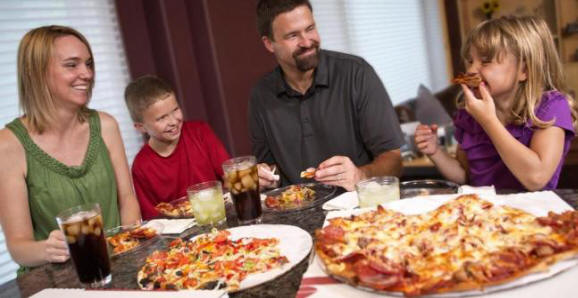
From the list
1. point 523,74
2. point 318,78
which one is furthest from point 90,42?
point 523,74

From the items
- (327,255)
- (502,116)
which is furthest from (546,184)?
(327,255)

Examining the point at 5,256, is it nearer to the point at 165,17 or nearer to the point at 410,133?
the point at 165,17

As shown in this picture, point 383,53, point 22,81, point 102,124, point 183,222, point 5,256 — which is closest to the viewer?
point 183,222

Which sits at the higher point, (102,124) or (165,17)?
(165,17)

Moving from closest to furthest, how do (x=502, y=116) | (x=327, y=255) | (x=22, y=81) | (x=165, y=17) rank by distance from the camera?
(x=327, y=255) < (x=502, y=116) < (x=22, y=81) < (x=165, y=17)

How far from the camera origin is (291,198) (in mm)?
1603

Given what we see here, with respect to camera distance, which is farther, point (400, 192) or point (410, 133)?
point (410, 133)

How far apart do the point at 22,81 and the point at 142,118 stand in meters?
0.57

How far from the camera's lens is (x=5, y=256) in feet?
8.55

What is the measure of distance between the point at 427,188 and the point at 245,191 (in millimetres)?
528

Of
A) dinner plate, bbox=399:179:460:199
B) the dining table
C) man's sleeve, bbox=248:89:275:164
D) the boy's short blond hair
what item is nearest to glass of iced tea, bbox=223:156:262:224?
the dining table

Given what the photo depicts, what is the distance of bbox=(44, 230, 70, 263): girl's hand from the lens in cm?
139

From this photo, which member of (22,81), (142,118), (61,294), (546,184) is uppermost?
(22,81)

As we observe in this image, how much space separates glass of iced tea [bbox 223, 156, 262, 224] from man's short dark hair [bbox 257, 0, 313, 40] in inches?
40.5
